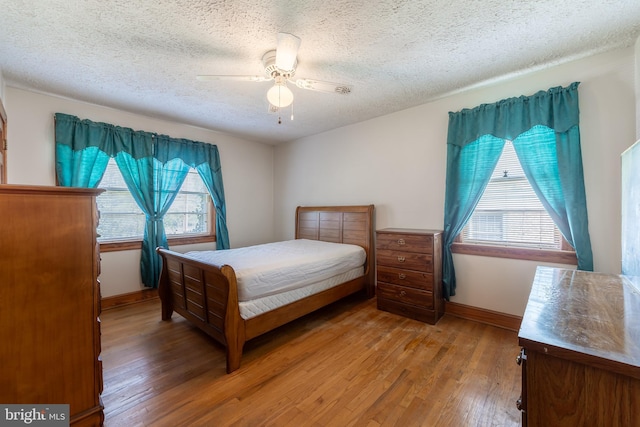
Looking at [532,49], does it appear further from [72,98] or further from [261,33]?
[72,98]

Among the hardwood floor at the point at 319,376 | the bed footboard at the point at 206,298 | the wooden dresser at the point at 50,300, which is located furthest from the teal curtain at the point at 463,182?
the wooden dresser at the point at 50,300

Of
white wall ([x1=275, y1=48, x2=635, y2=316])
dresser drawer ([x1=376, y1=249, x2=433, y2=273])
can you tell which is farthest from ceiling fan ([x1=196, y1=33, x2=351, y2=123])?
dresser drawer ([x1=376, y1=249, x2=433, y2=273])

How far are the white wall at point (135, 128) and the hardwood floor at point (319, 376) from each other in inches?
31.0

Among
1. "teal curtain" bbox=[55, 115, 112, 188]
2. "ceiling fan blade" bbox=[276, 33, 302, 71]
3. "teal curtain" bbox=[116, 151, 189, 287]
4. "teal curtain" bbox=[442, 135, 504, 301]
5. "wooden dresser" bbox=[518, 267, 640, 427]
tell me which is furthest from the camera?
"teal curtain" bbox=[116, 151, 189, 287]

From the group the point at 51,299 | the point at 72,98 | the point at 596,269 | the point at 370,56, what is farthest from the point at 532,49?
the point at 72,98

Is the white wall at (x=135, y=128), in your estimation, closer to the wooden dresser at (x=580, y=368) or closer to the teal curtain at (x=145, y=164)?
the teal curtain at (x=145, y=164)

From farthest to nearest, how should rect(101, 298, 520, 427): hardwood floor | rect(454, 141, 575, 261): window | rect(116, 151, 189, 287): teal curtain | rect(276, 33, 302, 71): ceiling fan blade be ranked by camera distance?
rect(116, 151, 189, 287): teal curtain → rect(454, 141, 575, 261): window → rect(276, 33, 302, 71): ceiling fan blade → rect(101, 298, 520, 427): hardwood floor

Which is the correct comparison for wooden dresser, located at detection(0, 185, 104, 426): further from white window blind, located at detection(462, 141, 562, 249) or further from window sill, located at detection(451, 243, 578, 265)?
white window blind, located at detection(462, 141, 562, 249)

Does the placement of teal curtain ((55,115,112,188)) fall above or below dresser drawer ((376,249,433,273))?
above

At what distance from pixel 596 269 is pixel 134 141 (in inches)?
201

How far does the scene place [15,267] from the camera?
1.18 meters

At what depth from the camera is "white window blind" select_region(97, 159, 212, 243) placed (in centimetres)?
321

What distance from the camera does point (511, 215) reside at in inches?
103

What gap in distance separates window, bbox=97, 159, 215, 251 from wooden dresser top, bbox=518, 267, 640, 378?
142 inches
